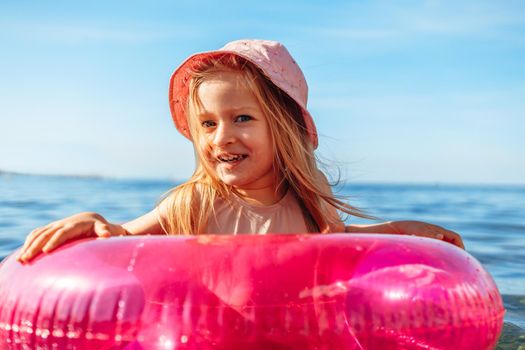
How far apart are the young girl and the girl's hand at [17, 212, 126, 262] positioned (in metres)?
0.43

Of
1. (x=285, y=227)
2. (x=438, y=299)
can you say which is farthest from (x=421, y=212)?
(x=438, y=299)

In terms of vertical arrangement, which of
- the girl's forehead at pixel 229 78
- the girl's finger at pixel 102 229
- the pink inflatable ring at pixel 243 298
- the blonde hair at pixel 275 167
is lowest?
the pink inflatable ring at pixel 243 298

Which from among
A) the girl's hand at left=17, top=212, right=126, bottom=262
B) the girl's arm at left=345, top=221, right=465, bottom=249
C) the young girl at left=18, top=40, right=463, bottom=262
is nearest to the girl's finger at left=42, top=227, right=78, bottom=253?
the girl's hand at left=17, top=212, right=126, bottom=262

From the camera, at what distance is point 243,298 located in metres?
2.12

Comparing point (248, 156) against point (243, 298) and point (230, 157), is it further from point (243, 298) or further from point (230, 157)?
point (243, 298)

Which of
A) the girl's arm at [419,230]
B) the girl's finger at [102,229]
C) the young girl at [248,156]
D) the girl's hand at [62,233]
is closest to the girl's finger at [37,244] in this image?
the girl's hand at [62,233]

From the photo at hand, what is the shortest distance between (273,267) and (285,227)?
0.92 meters

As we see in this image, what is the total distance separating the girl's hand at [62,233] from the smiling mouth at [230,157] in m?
0.57

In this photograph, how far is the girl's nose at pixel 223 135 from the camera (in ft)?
9.43

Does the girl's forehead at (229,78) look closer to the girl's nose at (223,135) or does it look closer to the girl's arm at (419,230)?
the girl's nose at (223,135)

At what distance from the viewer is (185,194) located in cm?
305

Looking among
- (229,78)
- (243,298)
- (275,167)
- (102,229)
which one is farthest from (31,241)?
(275,167)

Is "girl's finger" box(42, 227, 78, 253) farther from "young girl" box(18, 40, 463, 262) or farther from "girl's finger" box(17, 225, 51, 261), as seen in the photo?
"young girl" box(18, 40, 463, 262)

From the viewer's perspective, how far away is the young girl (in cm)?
293
